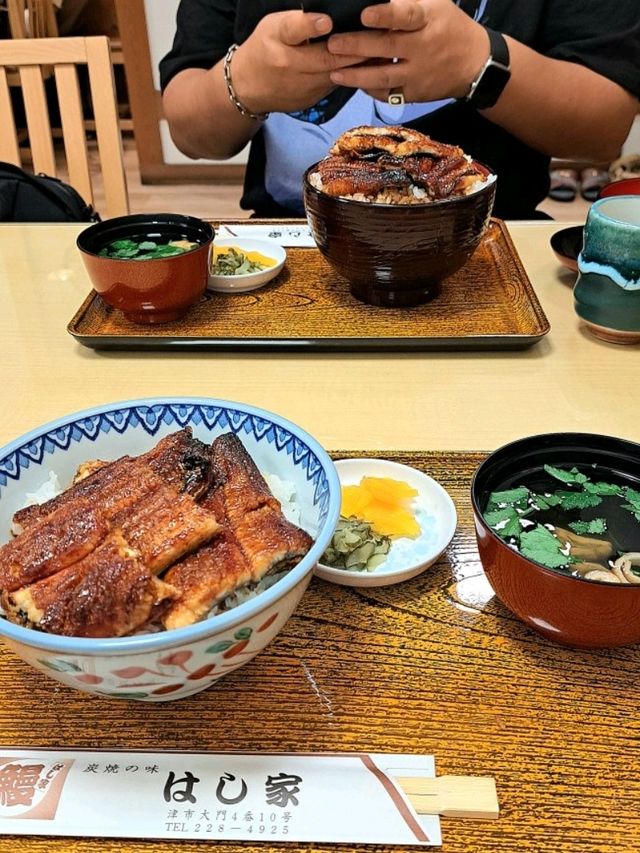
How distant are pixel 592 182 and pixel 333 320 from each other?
3.39 meters

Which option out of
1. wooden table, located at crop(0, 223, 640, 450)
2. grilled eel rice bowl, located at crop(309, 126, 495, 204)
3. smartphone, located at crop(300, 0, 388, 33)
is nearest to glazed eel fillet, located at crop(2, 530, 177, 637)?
wooden table, located at crop(0, 223, 640, 450)

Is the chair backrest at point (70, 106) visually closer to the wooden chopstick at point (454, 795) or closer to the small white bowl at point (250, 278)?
the small white bowl at point (250, 278)

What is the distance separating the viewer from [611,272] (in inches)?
43.1

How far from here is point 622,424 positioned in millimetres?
975

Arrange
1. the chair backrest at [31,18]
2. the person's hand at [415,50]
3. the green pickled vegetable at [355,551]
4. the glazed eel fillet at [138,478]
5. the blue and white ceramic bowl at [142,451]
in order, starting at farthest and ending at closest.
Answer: the chair backrest at [31,18]
the person's hand at [415,50]
the green pickled vegetable at [355,551]
the glazed eel fillet at [138,478]
the blue and white ceramic bowl at [142,451]

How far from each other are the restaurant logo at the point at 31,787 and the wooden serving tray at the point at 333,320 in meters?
0.69

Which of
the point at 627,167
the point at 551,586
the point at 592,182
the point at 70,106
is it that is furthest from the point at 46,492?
the point at 592,182

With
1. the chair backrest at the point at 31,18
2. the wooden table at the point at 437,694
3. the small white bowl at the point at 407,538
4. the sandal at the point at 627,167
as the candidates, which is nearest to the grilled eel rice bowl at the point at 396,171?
the wooden table at the point at 437,694

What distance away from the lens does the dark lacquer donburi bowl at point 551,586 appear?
59 cm

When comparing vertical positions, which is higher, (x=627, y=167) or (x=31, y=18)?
(x=31, y=18)

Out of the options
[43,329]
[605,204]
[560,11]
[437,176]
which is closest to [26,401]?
[43,329]

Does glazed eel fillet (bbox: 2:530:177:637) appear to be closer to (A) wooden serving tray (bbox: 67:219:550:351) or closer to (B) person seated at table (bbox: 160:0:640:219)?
(A) wooden serving tray (bbox: 67:219:550:351)

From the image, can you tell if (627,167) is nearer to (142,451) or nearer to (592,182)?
(592,182)

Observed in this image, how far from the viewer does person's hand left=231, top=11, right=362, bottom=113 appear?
123cm
